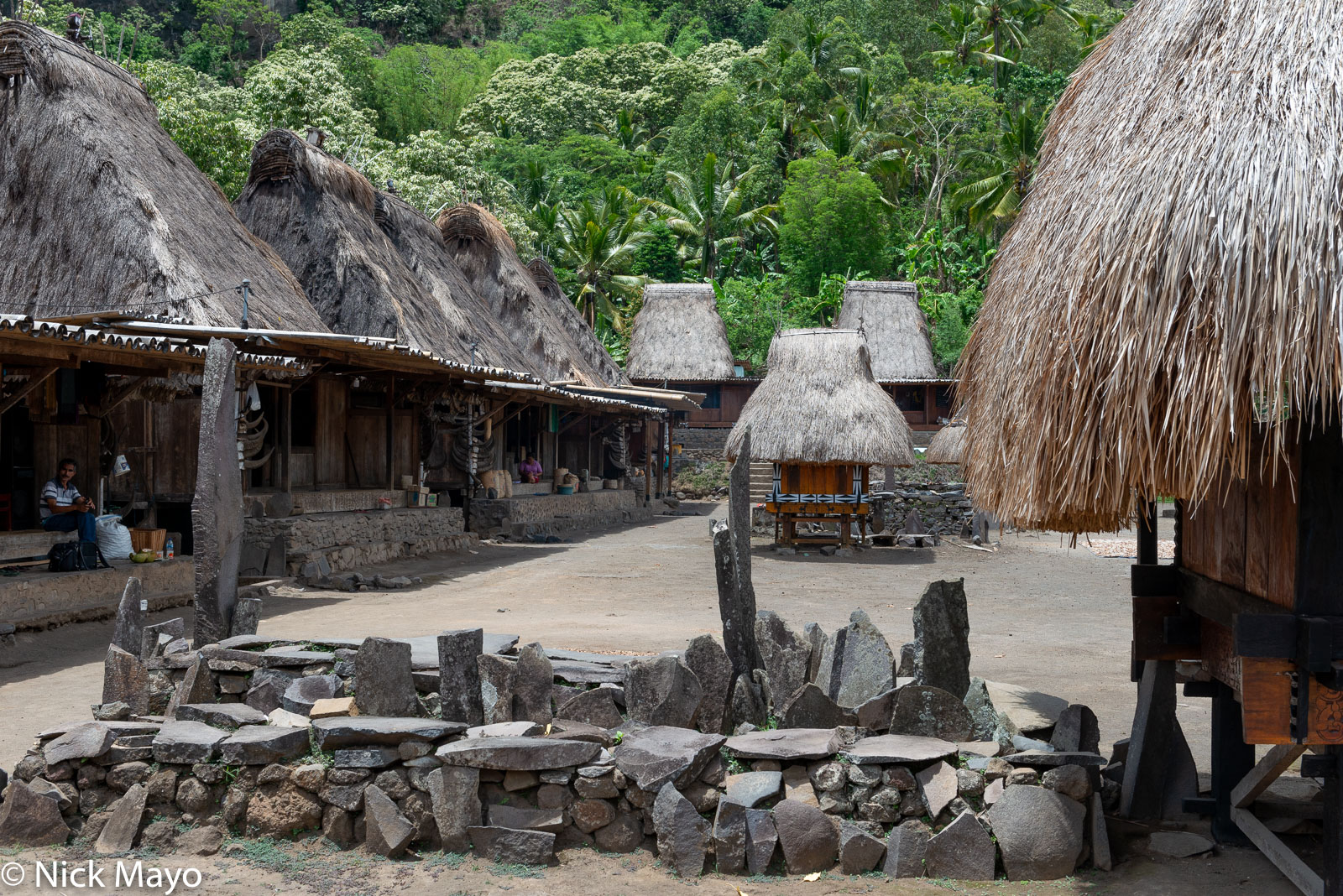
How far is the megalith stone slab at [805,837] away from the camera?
4430 millimetres

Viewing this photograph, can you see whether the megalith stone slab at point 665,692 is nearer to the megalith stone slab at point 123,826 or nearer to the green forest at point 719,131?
the megalith stone slab at point 123,826

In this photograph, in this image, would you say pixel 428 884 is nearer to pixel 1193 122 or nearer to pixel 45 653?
pixel 1193 122

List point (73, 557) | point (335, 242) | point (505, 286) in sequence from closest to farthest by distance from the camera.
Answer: point (73, 557) → point (335, 242) → point (505, 286)

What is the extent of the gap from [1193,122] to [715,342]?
101 feet

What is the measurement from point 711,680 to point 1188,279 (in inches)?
114

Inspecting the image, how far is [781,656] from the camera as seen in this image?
5605 mm

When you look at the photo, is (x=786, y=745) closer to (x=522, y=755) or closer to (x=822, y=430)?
(x=522, y=755)

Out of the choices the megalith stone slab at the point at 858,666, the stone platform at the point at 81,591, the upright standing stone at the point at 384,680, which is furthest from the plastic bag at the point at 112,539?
the megalith stone slab at the point at 858,666

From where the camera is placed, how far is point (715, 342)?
113 ft

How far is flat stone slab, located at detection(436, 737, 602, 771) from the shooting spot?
4617mm

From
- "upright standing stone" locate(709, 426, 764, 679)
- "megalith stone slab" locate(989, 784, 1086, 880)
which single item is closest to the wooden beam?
"upright standing stone" locate(709, 426, 764, 679)

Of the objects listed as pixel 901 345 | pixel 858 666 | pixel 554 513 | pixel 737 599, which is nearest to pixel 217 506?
pixel 737 599

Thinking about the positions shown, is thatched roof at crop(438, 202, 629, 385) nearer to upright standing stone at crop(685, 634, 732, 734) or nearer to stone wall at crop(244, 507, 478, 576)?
stone wall at crop(244, 507, 478, 576)

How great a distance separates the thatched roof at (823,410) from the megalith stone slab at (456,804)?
1145 centimetres
